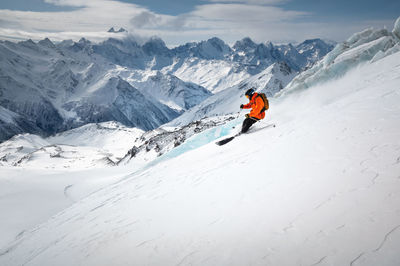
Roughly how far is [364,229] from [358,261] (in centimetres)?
81

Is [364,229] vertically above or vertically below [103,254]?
above

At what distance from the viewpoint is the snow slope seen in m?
4.57

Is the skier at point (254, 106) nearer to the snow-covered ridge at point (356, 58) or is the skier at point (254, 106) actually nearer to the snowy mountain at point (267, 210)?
the snowy mountain at point (267, 210)

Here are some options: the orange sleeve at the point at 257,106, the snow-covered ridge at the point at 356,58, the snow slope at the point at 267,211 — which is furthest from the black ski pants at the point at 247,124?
the snow-covered ridge at the point at 356,58

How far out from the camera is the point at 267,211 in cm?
592

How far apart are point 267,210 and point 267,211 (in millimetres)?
46

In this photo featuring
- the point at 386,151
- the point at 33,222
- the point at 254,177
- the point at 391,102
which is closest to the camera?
the point at 386,151

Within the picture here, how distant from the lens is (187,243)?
561cm

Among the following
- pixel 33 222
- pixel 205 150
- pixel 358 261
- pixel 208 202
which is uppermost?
pixel 358 261

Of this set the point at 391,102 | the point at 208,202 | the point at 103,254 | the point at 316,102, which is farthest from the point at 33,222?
the point at 316,102

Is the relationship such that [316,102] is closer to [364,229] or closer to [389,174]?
[389,174]

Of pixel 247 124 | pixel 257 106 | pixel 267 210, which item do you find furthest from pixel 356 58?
pixel 267 210

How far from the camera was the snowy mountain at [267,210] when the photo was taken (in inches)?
180

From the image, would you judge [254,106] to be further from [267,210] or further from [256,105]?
[267,210]
